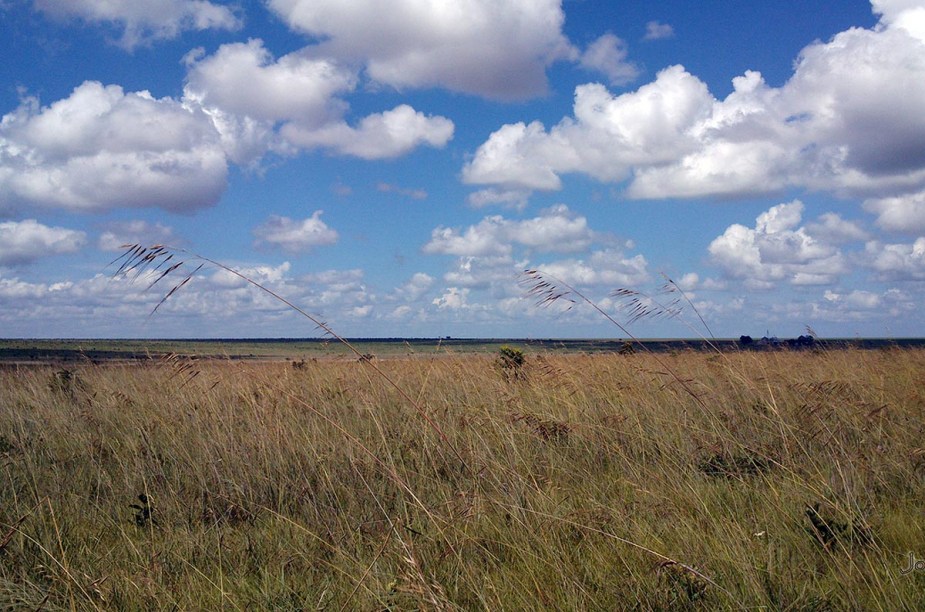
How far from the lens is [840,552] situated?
10.1ft

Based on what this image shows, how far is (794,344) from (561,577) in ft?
39.5

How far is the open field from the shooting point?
2.87 metres

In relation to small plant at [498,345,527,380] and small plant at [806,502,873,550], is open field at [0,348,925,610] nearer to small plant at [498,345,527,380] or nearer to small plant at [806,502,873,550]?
small plant at [806,502,873,550]

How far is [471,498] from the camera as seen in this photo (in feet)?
12.6

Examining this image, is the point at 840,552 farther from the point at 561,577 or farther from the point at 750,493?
the point at 561,577

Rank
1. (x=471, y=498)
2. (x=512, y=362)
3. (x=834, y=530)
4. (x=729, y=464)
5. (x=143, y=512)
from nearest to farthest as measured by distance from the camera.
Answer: (x=834, y=530) → (x=471, y=498) → (x=143, y=512) → (x=729, y=464) → (x=512, y=362)

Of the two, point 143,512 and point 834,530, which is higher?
point 834,530

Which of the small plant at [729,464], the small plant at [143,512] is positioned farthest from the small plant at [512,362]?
the small plant at [143,512]

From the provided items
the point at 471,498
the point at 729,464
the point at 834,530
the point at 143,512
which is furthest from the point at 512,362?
the point at 834,530

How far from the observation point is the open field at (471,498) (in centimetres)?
287

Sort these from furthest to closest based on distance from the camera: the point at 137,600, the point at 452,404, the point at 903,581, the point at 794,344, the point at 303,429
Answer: the point at 794,344 → the point at 452,404 → the point at 303,429 → the point at 137,600 → the point at 903,581

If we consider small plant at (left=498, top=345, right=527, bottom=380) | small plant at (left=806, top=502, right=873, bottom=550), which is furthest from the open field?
small plant at (left=498, top=345, right=527, bottom=380)

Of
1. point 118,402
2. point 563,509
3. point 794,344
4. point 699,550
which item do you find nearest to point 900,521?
point 699,550

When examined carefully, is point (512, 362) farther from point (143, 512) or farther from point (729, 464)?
point (143, 512)
